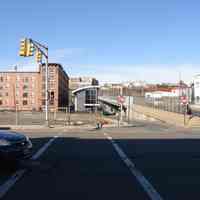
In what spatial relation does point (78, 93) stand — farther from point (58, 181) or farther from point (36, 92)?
point (58, 181)

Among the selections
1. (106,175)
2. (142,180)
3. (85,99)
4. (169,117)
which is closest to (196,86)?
(85,99)

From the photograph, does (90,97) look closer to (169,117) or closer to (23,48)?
(169,117)

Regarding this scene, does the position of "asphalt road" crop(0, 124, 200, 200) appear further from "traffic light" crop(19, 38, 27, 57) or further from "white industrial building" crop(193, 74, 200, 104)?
"white industrial building" crop(193, 74, 200, 104)

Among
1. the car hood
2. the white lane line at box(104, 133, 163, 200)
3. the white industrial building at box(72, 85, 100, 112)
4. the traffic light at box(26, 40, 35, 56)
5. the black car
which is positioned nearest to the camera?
the white lane line at box(104, 133, 163, 200)

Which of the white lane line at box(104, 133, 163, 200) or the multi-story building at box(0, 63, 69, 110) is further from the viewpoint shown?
the multi-story building at box(0, 63, 69, 110)

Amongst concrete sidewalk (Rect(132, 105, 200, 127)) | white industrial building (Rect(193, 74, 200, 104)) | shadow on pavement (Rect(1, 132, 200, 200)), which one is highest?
white industrial building (Rect(193, 74, 200, 104))

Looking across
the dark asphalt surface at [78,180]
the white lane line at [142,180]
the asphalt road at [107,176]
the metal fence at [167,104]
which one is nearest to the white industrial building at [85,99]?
the metal fence at [167,104]

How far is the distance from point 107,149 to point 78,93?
109 m

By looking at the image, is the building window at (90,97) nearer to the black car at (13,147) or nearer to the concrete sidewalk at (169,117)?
the concrete sidewalk at (169,117)

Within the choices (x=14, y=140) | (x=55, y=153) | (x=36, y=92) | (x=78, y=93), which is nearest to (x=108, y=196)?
(x=14, y=140)

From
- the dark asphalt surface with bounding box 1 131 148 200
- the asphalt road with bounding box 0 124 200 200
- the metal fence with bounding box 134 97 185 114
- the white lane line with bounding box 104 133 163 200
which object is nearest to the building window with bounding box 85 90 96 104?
the metal fence with bounding box 134 97 185 114

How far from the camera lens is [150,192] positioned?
31.7 feet

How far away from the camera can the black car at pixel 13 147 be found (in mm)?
11938

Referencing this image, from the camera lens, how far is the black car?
1194cm
